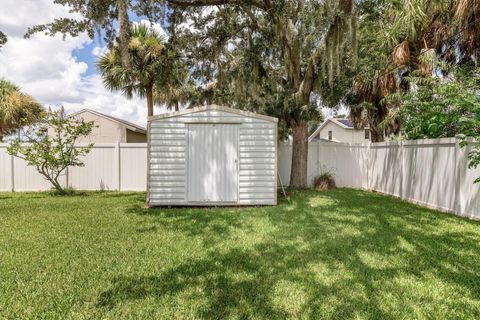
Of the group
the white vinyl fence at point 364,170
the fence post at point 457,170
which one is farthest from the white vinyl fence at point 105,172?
the fence post at point 457,170

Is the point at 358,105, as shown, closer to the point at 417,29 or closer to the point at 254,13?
the point at 417,29

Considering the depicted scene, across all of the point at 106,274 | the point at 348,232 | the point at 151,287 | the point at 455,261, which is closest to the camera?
the point at 151,287

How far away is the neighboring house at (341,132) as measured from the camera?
21.5m

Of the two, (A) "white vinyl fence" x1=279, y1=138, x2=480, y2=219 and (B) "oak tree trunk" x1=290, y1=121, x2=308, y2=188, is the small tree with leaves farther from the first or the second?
(A) "white vinyl fence" x1=279, y1=138, x2=480, y2=219

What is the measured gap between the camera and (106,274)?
9.97 feet

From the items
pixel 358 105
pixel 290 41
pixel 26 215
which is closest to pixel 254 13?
pixel 290 41

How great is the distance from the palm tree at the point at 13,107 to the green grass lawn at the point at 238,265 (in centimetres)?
715

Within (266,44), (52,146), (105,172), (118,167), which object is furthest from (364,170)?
(52,146)

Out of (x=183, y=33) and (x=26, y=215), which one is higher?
(x=183, y=33)

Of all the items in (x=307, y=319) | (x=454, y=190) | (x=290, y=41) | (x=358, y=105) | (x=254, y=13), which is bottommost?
(x=307, y=319)

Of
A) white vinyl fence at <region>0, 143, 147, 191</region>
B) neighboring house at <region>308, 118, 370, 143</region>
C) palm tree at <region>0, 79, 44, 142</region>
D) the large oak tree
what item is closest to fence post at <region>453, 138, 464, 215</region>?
the large oak tree

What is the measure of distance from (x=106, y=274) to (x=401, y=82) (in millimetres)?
8787

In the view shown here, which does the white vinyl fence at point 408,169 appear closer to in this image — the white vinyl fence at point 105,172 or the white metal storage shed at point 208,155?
the white metal storage shed at point 208,155

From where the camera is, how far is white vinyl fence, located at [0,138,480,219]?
5.73m
